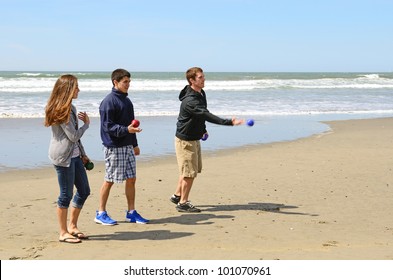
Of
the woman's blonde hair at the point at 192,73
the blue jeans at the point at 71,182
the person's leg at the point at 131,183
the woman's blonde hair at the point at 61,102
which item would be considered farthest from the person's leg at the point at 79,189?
the woman's blonde hair at the point at 192,73

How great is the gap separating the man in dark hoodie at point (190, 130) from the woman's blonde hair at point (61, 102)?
1.77m

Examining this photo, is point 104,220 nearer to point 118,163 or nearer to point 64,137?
point 118,163

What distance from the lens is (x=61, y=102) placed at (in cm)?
518

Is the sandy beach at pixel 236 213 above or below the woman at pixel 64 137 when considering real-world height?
below

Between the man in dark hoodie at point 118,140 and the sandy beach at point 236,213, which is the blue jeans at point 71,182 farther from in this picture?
the man in dark hoodie at point 118,140

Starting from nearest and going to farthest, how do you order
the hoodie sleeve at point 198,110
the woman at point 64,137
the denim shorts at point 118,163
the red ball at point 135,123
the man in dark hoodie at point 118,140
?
the woman at point 64,137, the red ball at point 135,123, the man in dark hoodie at point 118,140, the denim shorts at point 118,163, the hoodie sleeve at point 198,110

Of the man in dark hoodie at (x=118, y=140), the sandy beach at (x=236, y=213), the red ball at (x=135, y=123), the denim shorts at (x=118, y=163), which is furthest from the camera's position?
the denim shorts at (x=118, y=163)

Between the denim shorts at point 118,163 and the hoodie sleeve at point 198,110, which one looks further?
the hoodie sleeve at point 198,110

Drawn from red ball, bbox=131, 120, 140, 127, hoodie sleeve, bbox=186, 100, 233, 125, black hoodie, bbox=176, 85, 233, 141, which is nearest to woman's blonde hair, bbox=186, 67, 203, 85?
black hoodie, bbox=176, 85, 233, 141

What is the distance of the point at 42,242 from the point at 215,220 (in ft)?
6.45

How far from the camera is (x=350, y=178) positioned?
880cm

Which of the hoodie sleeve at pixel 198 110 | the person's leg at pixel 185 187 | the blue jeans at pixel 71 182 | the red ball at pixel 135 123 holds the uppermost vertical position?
the hoodie sleeve at pixel 198 110

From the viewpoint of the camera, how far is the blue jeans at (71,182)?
529 cm
